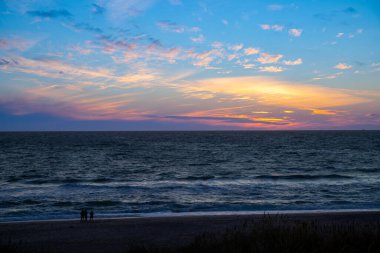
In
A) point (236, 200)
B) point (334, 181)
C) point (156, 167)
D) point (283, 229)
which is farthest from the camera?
point (156, 167)

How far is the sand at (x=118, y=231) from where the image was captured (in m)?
14.0

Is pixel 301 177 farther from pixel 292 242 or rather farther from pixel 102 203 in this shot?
pixel 292 242

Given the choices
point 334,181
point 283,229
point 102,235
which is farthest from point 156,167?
point 283,229

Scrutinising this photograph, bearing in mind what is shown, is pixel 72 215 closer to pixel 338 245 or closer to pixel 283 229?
pixel 283 229

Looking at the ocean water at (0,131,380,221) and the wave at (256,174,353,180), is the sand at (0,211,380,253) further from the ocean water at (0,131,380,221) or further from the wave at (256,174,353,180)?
the wave at (256,174,353,180)

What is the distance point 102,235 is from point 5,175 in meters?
31.5

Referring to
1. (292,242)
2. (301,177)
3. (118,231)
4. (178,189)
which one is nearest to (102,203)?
(178,189)

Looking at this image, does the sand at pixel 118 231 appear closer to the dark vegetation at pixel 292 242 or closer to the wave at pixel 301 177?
the dark vegetation at pixel 292 242

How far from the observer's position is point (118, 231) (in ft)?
54.0

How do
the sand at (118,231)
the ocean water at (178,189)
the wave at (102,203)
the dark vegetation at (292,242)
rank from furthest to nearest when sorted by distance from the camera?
the wave at (102,203)
the ocean water at (178,189)
the sand at (118,231)
the dark vegetation at (292,242)

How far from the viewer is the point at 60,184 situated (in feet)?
116

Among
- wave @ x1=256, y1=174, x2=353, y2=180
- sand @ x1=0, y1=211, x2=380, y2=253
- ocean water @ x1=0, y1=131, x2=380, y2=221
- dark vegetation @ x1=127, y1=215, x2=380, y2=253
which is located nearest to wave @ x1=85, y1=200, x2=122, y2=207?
ocean water @ x1=0, y1=131, x2=380, y2=221

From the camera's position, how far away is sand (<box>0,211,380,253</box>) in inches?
552

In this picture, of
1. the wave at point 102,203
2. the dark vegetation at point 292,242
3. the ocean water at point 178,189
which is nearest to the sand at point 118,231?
the ocean water at point 178,189
